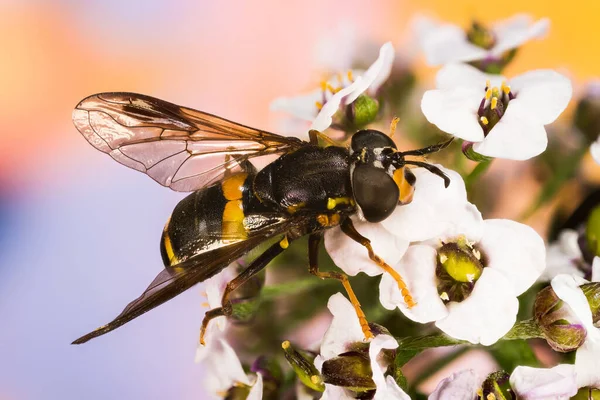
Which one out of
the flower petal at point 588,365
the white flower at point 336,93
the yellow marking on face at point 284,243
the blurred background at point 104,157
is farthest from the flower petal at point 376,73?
the blurred background at point 104,157

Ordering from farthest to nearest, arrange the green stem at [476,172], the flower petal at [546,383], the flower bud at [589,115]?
the flower bud at [589,115]
the green stem at [476,172]
the flower petal at [546,383]

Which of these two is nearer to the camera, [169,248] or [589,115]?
[169,248]

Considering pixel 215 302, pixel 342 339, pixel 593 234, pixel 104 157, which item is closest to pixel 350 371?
pixel 342 339

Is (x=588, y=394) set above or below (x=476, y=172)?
below

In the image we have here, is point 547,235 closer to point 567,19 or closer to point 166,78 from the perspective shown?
point 567,19

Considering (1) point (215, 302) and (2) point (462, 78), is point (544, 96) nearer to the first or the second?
(2) point (462, 78)

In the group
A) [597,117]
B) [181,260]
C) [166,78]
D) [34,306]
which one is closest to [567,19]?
[597,117]

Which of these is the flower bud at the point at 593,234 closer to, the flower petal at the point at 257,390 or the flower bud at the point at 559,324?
the flower bud at the point at 559,324
